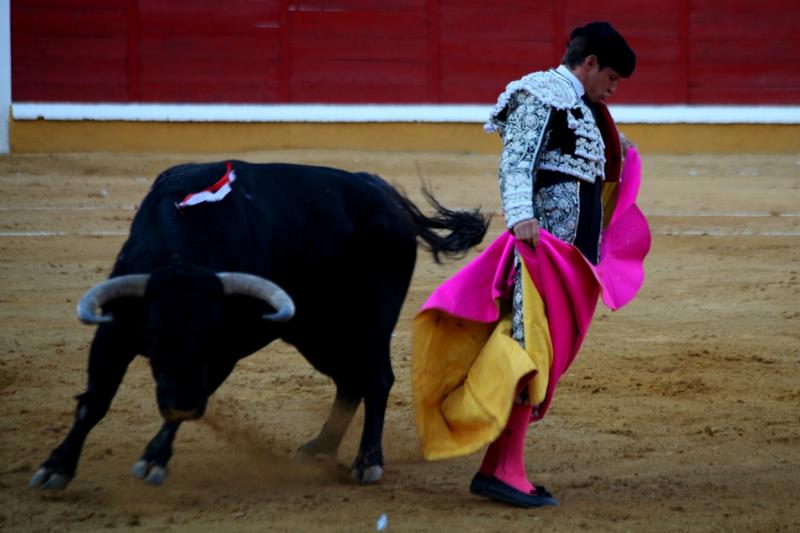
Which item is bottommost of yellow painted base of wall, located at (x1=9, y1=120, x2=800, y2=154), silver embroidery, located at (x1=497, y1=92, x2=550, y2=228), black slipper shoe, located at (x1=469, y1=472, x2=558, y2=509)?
black slipper shoe, located at (x1=469, y1=472, x2=558, y2=509)

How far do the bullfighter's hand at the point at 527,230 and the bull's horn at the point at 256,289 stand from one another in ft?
1.95

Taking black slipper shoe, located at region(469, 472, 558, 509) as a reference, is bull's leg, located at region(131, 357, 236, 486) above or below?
above

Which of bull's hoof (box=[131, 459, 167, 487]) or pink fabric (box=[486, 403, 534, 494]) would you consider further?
bull's hoof (box=[131, 459, 167, 487])

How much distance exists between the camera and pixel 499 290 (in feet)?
11.2

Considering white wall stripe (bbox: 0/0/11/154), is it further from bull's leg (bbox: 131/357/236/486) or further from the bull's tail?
bull's leg (bbox: 131/357/236/486)

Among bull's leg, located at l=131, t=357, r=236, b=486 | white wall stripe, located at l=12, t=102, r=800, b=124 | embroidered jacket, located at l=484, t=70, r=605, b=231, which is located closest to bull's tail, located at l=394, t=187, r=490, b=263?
embroidered jacket, located at l=484, t=70, r=605, b=231

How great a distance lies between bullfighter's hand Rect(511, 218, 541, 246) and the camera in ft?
10.8

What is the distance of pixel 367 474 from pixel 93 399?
0.81 metres

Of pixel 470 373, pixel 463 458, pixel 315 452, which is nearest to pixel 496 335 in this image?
pixel 470 373

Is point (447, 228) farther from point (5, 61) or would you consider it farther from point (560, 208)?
point (5, 61)

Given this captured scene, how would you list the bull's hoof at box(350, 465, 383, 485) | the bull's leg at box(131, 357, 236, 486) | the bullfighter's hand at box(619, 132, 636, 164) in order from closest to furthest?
1. the bull's leg at box(131, 357, 236, 486)
2. the bullfighter's hand at box(619, 132, 636, 164)
3. the bull's hoof at box(350, 465, 383, 485)

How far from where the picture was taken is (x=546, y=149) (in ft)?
11.1

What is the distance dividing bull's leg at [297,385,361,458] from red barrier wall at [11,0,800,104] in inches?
279

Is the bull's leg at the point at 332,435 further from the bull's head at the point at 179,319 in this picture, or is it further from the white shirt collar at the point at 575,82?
the white shirt collar at the point at 575,82
